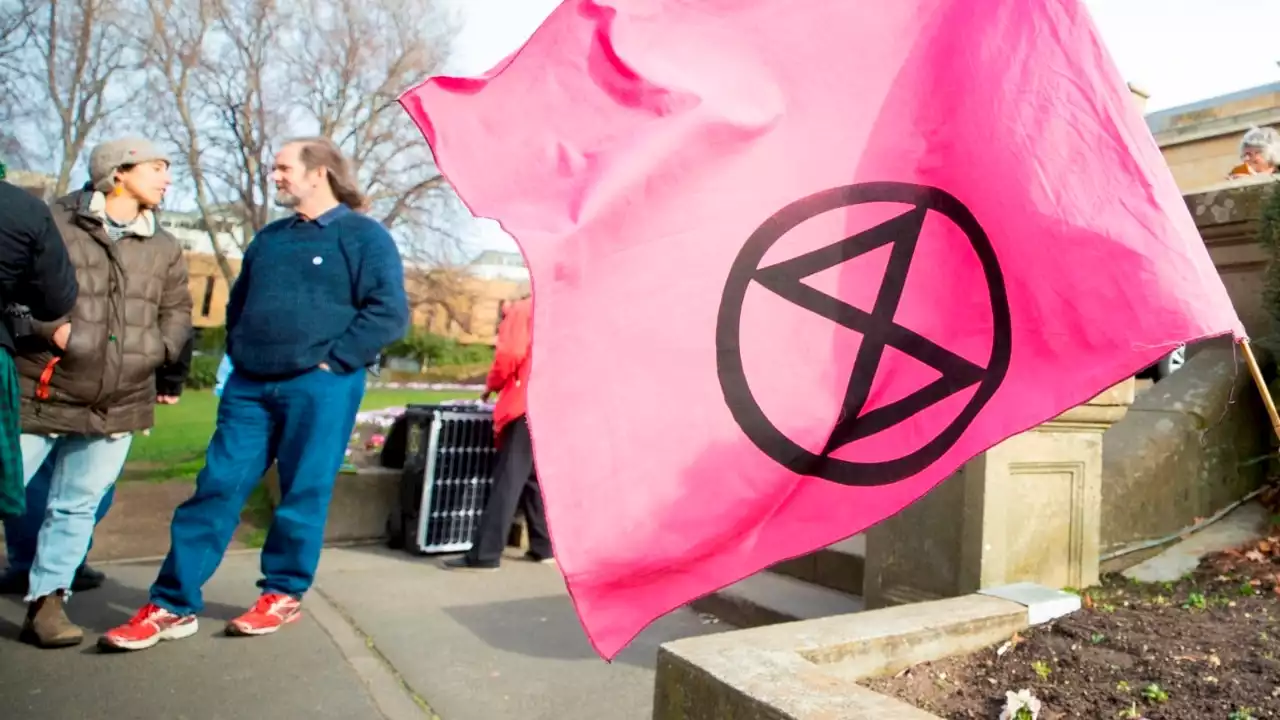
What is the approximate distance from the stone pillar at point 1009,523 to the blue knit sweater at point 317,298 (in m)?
2.28

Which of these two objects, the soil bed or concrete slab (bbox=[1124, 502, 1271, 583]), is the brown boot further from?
concrete slab (bbox=[1124, 502, 1271, 583])

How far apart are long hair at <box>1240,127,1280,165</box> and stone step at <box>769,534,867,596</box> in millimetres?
3731

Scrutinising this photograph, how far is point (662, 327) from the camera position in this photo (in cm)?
219

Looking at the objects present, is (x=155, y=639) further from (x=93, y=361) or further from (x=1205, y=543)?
(x=1205, y=543)

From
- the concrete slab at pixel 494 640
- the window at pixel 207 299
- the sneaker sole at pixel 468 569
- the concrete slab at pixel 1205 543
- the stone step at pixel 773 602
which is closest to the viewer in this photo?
the concrete slab at pixel 494 640

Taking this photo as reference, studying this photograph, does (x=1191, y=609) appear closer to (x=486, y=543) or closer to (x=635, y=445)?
(x=635, y=445)

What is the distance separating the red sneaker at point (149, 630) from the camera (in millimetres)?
3695

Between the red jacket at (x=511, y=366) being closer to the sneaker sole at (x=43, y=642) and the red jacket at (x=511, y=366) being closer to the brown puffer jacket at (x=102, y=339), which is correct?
the brown puffer jacket at (x=102, y=339)

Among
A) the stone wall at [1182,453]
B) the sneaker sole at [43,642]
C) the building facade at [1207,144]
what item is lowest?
the sneaker sole at [43,642]

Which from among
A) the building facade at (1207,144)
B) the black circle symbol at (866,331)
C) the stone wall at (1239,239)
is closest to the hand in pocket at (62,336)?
the black circle symbol at (866,331)

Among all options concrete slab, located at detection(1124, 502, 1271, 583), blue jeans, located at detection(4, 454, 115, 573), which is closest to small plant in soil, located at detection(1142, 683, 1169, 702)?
concrete slab, located at detection(1124, 502, 1271, 583)

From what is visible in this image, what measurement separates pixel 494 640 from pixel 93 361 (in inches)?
79.1

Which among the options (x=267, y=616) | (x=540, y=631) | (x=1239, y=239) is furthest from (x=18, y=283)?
(x=1239, y=239)

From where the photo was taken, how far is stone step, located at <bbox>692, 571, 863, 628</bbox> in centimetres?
433
